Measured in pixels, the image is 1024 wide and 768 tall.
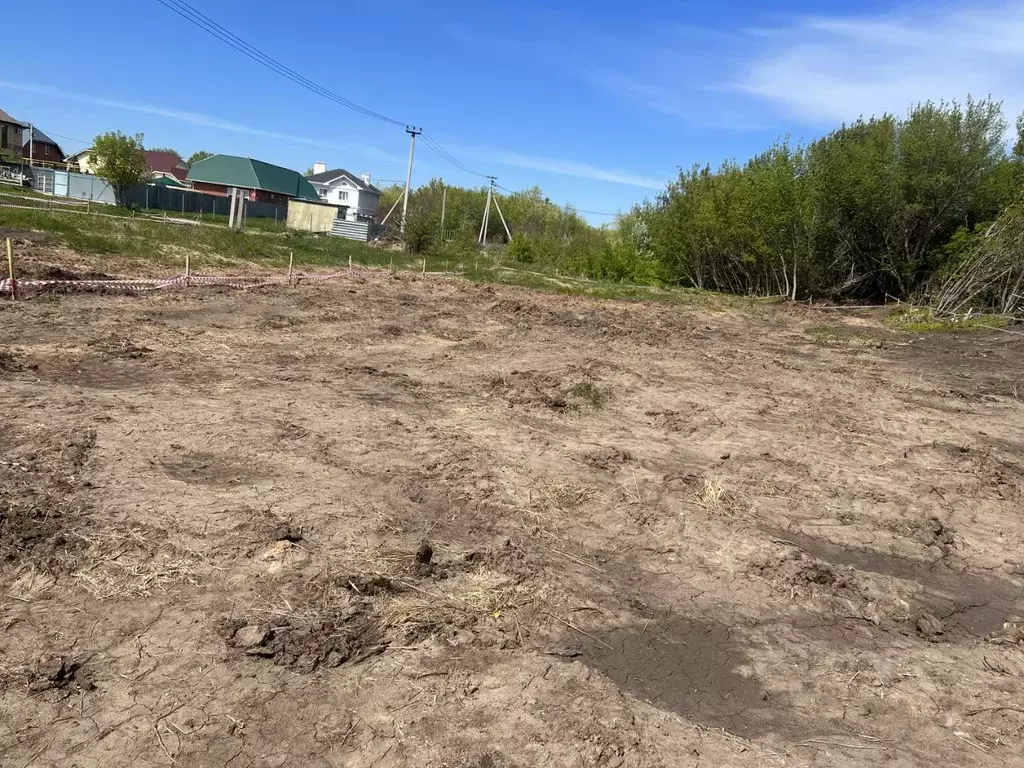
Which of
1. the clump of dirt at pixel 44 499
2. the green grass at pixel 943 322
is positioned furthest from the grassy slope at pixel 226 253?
the clump of dirt at pixel 44 499

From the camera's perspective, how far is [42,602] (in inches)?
140

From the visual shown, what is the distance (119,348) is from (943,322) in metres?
21.0

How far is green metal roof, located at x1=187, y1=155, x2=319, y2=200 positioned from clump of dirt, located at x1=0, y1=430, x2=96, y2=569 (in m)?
57.2

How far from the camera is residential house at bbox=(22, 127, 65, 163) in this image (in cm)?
6812

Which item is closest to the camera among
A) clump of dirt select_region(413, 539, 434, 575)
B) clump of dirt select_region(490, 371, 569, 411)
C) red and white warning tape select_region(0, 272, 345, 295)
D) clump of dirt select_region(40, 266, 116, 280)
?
clump of dirt select_region(413, 539, 434, 575)

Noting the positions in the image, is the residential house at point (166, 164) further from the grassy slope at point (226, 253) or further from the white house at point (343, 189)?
the grassy slope at point (226, 253)

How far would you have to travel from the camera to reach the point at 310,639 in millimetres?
3449

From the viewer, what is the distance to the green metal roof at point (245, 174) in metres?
58.5

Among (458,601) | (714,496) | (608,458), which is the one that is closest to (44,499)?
(458,601)

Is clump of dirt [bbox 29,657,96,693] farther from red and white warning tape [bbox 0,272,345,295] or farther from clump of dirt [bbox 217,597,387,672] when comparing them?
red and white warning tape [bbox 0,272,345,295]

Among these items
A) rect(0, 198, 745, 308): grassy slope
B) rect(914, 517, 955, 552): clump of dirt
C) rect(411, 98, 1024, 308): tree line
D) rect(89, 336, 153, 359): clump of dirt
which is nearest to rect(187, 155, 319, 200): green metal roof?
rect(0, 198, 745, 308): grassy slope

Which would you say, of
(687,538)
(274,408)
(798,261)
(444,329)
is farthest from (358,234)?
(687,538)

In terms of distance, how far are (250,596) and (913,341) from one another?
18.2 metres

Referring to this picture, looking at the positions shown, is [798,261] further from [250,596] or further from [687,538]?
[250,596]
